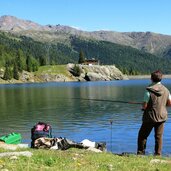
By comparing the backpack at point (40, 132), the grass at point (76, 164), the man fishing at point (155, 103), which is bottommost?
the backpack at point (40, 132)

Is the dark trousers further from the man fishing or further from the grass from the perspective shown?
the grass

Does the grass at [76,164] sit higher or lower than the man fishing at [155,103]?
lower

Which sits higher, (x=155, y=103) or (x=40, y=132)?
(x=155, y=103)

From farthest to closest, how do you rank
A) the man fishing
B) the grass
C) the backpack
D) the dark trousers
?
1. the backpack
2. the dark trousers
3. the man fishing
4. the grass

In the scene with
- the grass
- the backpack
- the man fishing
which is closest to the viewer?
the grass

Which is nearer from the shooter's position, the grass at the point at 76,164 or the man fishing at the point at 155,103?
the grass at the point at 76,164

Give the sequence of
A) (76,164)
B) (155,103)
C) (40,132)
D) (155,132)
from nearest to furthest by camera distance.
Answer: (76,164) < (155,103) < (155,132) < (40,132)

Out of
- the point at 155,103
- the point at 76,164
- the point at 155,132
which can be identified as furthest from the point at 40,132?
Result: the point at 76,164

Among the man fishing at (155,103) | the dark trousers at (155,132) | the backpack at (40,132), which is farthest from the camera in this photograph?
the backpack at (40,132)

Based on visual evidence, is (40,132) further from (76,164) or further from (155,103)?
(76,164)

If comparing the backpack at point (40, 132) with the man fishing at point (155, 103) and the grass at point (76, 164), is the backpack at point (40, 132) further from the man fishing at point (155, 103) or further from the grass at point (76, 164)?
the grass at point (76, 164)

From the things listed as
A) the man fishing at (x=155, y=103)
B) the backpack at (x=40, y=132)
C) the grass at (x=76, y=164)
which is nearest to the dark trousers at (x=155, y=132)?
the man fishing at (x=155, y=103)

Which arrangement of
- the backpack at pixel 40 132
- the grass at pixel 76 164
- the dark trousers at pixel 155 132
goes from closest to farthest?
the grass at pixel 76 164 < the dark trousers at pixel 155 132 < the backpack at pixel 40 132

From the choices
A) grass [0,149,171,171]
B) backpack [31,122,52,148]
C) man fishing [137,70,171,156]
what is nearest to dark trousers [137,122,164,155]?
man fishing [137,70,171,156]
